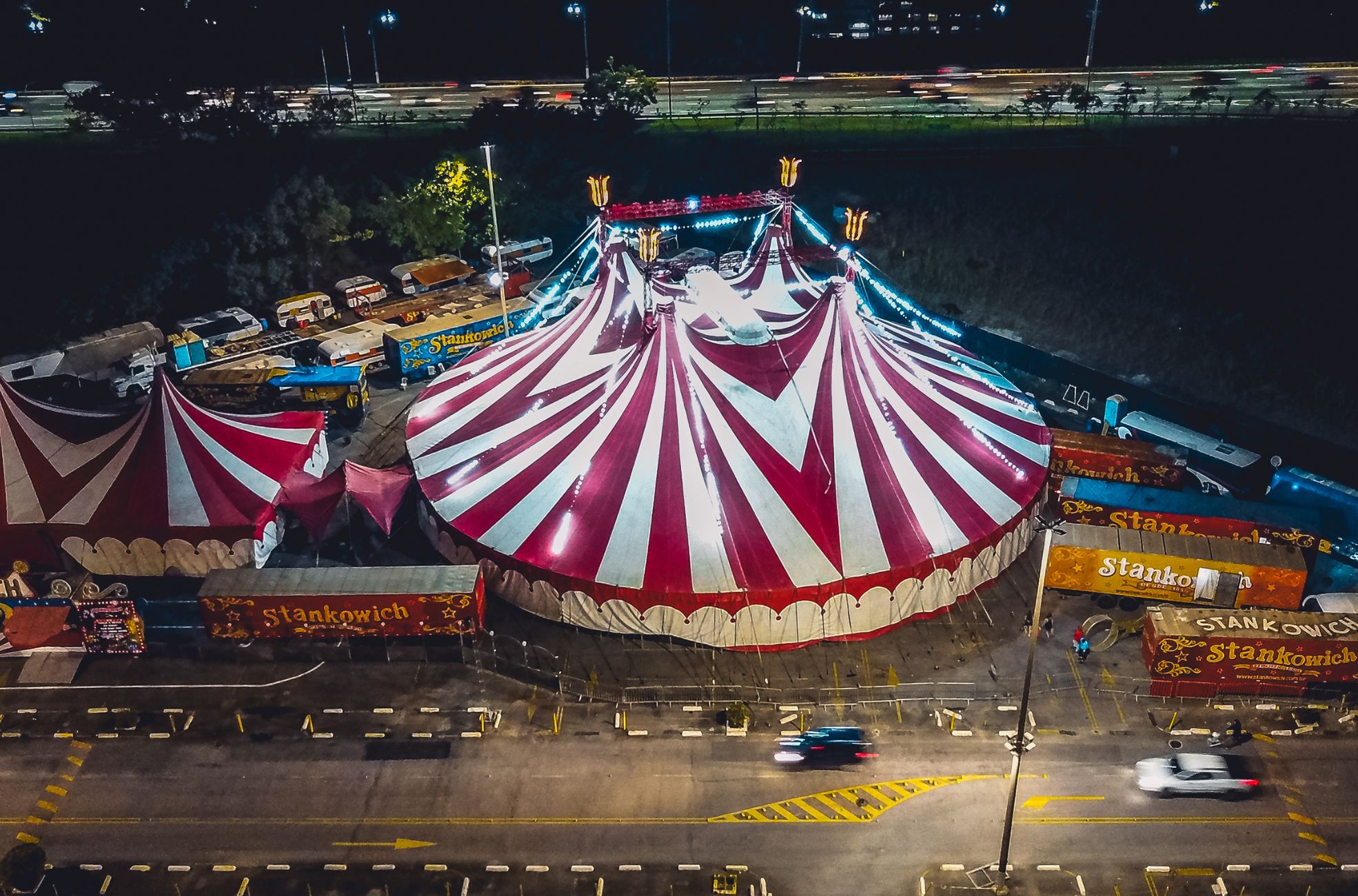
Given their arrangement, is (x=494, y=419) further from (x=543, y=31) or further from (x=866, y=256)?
(x=543, y=31)

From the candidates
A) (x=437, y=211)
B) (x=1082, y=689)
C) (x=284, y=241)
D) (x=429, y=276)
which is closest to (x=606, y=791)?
(x=1082, y=689)

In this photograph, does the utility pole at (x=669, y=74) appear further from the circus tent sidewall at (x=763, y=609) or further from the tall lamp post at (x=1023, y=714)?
the tall lamp post at (x=1023, y=714)

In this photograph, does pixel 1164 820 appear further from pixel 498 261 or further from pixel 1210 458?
Result: pixel 498 261

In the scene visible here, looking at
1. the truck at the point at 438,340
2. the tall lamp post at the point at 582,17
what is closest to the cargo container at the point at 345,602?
the truck at the point at 438,340

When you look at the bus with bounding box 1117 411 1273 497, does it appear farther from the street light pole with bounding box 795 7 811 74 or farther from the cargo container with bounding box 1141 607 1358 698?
the street light pole with bounding box 795 7 811 74

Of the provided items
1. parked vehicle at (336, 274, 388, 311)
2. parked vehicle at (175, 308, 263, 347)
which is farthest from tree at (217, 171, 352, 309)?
parked vehicle at (175, 308, 263, 347)

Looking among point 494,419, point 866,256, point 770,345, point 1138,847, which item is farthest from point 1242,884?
point 866,256

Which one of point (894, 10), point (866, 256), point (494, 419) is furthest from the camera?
point (894, 10)
